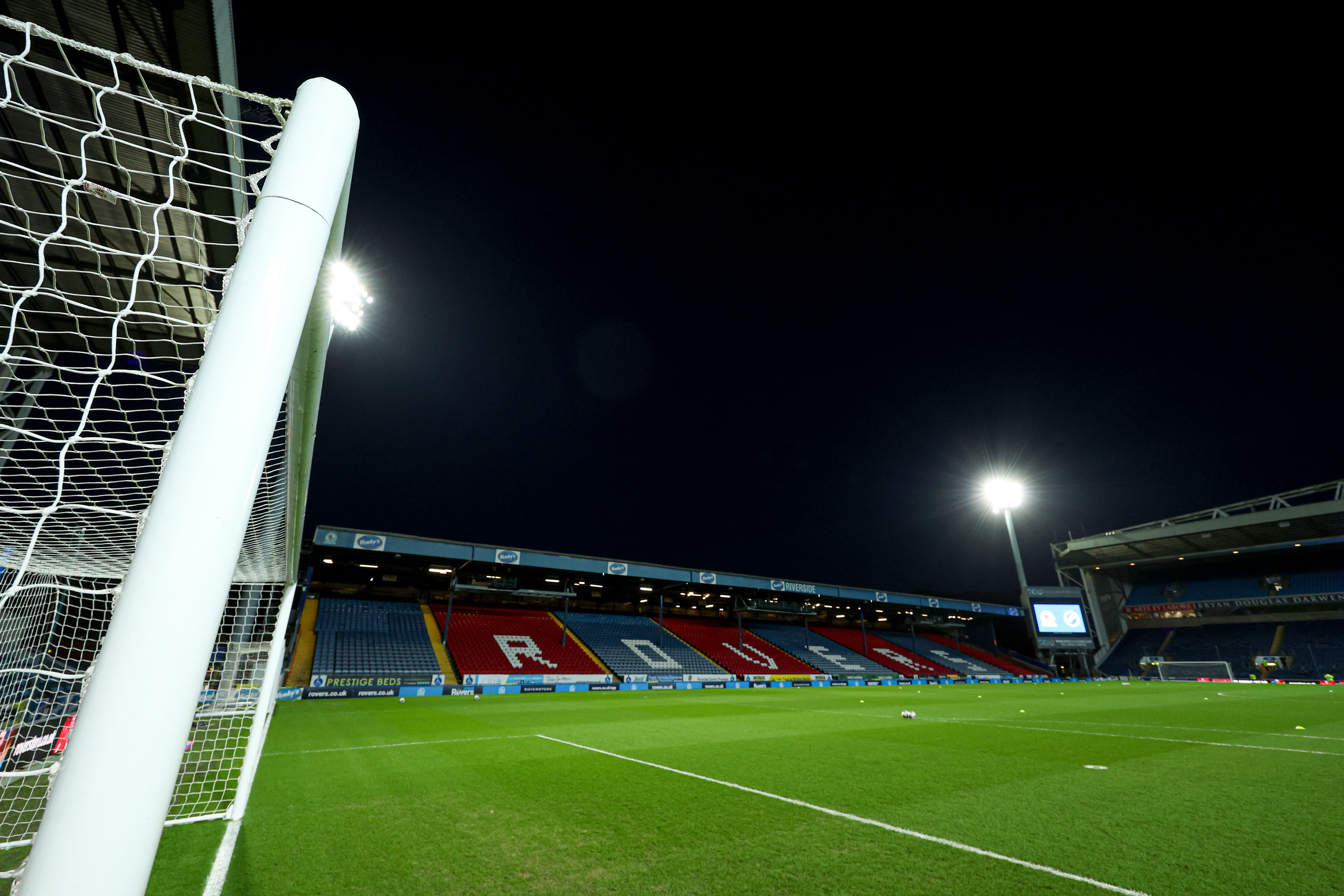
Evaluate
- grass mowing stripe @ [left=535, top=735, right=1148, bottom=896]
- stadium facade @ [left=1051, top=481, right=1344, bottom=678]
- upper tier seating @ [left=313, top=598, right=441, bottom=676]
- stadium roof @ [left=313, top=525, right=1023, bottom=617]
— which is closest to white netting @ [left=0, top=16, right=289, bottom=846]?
grass mowing stripe @ [left=535, top=735, right=1148, bottom=896]

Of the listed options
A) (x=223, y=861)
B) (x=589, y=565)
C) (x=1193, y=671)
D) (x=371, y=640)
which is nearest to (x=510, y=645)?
(x=589, y=565)

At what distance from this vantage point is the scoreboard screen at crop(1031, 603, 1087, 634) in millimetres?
33969

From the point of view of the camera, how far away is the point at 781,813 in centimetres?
443

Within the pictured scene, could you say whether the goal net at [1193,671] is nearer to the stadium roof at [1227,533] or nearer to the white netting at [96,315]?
the stadium roof at [1227,533]

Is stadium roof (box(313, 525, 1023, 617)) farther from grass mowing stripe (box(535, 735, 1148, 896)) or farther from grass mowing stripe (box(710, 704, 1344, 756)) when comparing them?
grass mowing stripe (box(535, 735, 1148, 896))

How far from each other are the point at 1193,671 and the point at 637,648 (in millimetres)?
31590

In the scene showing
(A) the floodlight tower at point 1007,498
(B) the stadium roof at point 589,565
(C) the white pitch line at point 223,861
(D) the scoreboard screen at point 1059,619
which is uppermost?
(A) the floodlight tower at point 1007,498

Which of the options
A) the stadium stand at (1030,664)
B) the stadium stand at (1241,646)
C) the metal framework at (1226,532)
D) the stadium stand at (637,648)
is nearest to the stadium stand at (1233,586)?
the stadium stand at (1241,646)

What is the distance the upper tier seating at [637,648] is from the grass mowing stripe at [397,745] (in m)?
16.1

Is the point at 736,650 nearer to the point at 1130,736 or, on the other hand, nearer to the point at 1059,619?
the point at 1059,619

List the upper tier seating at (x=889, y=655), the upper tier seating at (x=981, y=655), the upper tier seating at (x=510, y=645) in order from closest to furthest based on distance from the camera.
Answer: the upper tier seating at (x=510, y=645)
the upper tier seating at (x=889, y=655)
the upper tier seating at (x=981, y=655)

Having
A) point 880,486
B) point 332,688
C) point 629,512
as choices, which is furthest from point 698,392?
point 332,688

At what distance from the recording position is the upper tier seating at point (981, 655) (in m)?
37.1

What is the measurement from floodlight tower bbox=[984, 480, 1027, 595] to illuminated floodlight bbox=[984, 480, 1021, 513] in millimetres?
13
